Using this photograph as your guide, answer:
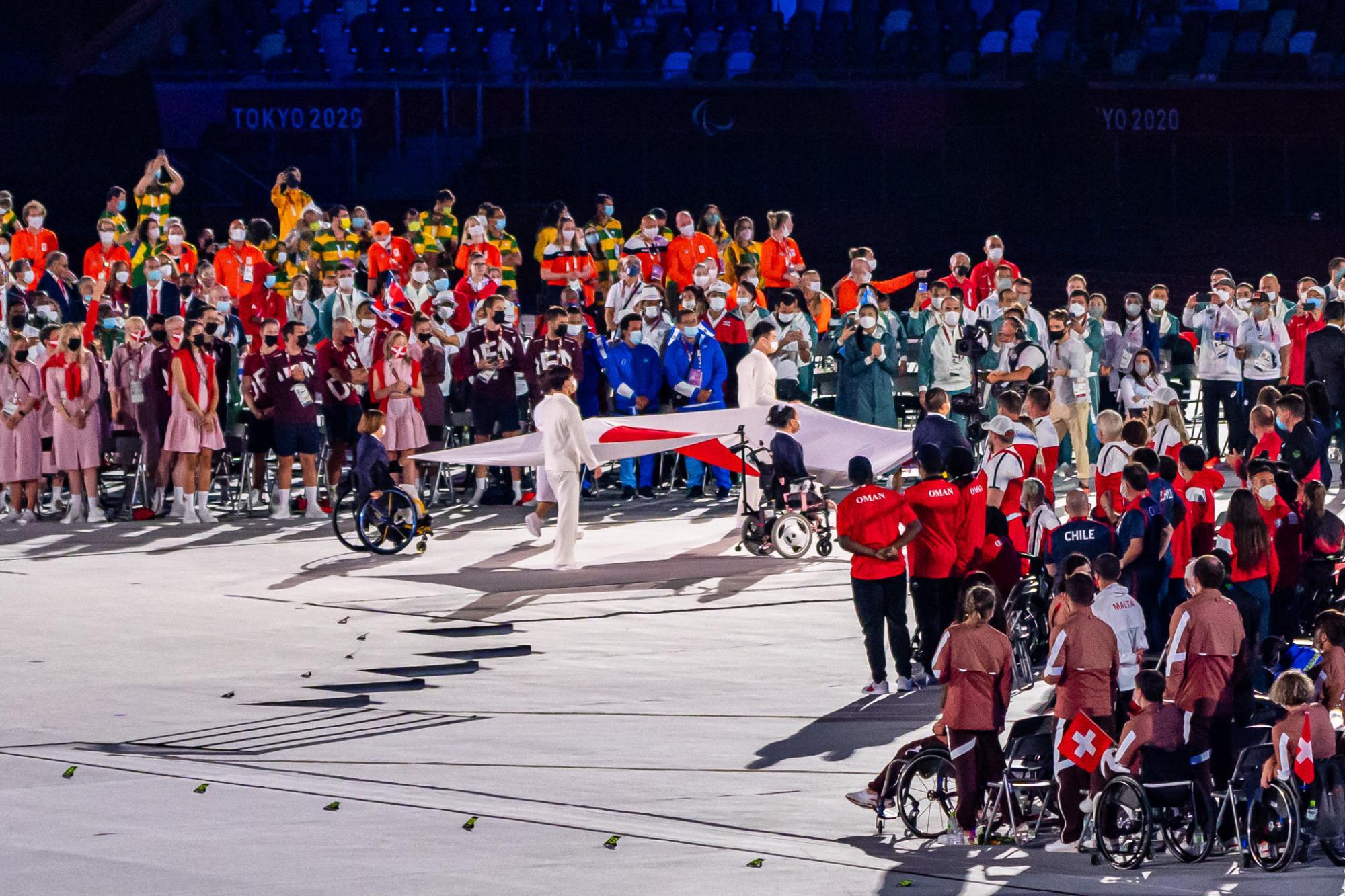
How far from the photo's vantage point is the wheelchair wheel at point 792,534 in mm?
17922

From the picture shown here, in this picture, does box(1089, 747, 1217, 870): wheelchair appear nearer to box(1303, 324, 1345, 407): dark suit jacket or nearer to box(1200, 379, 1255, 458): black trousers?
box(1303, 324, 1345, 407): dark suit jacket

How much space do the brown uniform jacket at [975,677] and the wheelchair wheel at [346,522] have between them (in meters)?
9.26

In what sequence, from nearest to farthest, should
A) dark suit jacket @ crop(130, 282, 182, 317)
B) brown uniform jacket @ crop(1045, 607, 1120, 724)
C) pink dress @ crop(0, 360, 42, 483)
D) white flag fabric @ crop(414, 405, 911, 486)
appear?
brown uniform jacket @ crop(1045, 607, 1120, 724) → white flag fabric @ crop(414, 405, 911, 486) → pink dress @ crop(0, 360, 42, 483) → dark suit jacket @ crop(130, 282, 182, 317)

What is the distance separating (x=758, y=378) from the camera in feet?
62.3

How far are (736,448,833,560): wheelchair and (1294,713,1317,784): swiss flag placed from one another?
8.75m

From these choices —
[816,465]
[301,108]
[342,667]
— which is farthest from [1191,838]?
[301,108]

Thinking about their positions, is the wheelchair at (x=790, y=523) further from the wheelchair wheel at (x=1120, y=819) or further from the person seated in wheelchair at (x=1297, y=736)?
the person seated in wheelchair at (x=1297, y=736)

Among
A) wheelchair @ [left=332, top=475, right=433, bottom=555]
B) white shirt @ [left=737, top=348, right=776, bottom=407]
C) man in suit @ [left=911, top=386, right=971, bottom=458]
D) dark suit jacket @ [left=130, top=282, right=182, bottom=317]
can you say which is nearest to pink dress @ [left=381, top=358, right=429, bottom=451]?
wheelchair @ [left=332, top=475, right=433, bottom=555]

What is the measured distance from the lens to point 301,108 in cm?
3262

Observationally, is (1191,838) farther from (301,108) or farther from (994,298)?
(301,108)

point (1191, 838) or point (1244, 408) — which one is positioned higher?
point (1244, 408)

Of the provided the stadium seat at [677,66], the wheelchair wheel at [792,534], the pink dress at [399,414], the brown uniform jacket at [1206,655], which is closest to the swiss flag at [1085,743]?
the brown uniform jacket at [1206,655]

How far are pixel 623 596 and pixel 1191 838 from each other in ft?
25.1

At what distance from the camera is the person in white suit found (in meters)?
17.4
